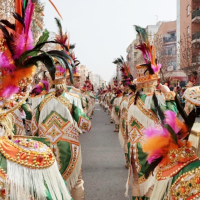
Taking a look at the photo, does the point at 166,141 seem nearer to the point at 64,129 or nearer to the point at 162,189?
the point at 162,189

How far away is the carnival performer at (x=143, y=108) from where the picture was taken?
349 cm

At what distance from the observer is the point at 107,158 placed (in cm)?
677

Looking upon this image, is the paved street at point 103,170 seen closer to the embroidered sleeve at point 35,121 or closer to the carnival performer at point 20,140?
the embroidered sleeve at point 35,121

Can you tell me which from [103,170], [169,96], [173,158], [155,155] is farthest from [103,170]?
[173,158]

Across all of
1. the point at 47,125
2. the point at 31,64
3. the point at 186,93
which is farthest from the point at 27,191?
the point at 47,125

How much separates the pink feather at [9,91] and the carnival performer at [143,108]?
2.25 m

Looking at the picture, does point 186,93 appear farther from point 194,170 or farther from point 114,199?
point 114,199

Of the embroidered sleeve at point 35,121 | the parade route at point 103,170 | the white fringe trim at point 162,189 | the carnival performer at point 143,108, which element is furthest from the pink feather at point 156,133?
the parade route at point 103,170

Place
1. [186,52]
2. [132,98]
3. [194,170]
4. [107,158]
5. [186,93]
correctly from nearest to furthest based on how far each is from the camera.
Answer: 1. [194,170]
2. [186,93]
3. [132,98]
4. [107,158]
5. [186,52]

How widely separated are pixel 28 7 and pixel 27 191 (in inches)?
40.6

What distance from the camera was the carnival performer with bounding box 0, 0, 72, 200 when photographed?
4.71 feet

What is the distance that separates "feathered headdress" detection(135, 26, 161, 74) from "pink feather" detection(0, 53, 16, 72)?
250 centimetres

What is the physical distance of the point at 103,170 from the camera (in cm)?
577

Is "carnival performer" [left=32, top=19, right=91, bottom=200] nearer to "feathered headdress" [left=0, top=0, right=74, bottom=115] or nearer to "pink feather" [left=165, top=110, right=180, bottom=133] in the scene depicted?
"pink feather" [left=165, top=110, right=180, bottom=133]
